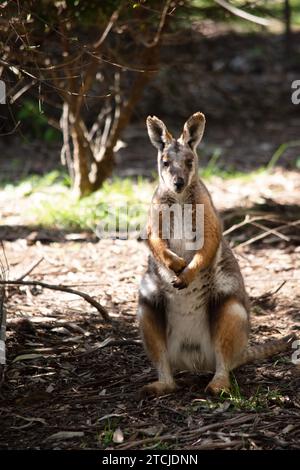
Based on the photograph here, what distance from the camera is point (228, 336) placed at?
488cm

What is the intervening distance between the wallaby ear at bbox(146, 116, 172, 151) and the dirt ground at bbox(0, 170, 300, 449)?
133 cm

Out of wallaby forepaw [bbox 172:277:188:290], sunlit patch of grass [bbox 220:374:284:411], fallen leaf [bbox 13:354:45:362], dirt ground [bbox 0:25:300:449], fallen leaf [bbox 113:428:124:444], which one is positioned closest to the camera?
fallen leaf [bbox 113:428:124:444]

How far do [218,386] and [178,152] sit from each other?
1427 millimetres

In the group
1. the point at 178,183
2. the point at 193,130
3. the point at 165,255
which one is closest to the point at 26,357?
the point at 165,255

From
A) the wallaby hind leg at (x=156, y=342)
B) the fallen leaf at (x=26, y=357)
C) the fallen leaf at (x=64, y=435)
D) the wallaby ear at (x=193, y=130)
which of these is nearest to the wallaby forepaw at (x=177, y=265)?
the wallaby hind leg at (x=156, y=342)

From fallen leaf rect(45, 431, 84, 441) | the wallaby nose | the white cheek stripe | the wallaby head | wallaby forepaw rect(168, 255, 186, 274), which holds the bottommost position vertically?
fallen leaf rect(45, 431, 84, 441)

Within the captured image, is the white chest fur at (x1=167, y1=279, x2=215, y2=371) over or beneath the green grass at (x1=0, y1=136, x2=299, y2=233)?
beneath

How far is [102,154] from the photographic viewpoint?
9.15 m

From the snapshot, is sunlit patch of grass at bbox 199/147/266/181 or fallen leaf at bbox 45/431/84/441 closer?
fallen leaf at bbox 45/431/84/441

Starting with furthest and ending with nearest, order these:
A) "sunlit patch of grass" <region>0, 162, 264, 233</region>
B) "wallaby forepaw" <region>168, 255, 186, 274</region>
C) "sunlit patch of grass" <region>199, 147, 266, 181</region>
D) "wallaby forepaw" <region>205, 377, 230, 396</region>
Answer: "sunlit patch of grass" <region>199, 147, 266, 181</region> < "sunlit patch of grass" <region>0, 162, 264, 233</region> < "wallaby forepaw" <region>168, 255, 186, 274</region> < "wallaby forepaw" <region>205, 377, 230, 396</region>

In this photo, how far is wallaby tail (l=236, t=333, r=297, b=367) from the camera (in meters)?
5.14

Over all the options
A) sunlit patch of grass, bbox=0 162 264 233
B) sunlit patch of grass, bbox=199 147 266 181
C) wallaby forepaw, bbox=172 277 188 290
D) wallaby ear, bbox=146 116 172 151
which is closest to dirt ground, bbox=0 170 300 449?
sunlit patch of grass, bbox=0 162 264 233

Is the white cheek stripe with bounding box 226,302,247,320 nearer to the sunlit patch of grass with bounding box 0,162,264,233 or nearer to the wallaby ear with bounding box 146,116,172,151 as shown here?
the wallaby ear with bounding box 146,116,172,151
